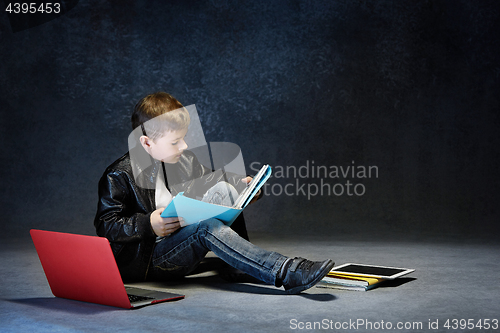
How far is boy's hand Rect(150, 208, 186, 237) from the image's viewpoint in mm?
1821

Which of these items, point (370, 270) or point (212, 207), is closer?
point (212, 207)

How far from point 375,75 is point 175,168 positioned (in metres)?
2.29

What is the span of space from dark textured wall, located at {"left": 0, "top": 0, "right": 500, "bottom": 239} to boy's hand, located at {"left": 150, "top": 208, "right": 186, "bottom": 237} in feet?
6.90

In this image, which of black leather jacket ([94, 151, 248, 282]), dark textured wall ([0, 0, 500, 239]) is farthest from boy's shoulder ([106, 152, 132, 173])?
dark textured wall ([0, 0, 500, 239])

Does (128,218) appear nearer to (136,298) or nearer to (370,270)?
(136,298)

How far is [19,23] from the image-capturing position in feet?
13.0

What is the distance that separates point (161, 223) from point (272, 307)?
457mm

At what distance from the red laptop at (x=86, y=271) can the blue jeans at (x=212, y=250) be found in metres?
0.13

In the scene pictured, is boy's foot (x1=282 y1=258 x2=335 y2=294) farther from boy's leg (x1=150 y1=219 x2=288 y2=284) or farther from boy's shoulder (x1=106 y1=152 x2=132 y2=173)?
boy's shoulder (x1=106 y1=152 x2=132 y2=173)

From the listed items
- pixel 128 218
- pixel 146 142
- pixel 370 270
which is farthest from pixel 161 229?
pixel 370 270

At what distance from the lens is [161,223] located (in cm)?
182

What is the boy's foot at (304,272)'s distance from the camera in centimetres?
170

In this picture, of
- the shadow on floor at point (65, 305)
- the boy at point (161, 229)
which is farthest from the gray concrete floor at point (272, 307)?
the boy at point (161, 229)

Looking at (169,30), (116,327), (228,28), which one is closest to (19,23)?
(169,30)
